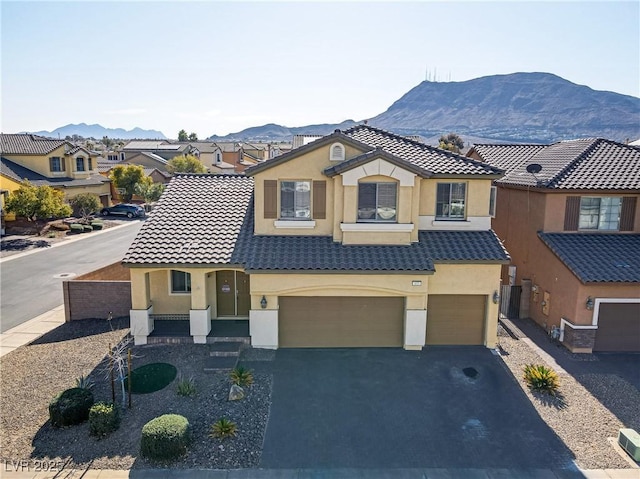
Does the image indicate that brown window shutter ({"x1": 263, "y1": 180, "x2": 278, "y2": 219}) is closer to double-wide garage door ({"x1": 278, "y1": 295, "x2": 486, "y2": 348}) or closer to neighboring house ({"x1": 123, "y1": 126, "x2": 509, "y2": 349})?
neighboring house ({"x1": 123, "y1": 126, "x2": 509, "y2": 349})

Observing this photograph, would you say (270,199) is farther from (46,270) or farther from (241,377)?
(46,270)

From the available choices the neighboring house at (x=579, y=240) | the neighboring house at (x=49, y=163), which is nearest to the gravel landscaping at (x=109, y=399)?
the neighboring house at (x=579, y=240)

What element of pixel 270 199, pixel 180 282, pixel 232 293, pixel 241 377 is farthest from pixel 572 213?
pixel 180 282

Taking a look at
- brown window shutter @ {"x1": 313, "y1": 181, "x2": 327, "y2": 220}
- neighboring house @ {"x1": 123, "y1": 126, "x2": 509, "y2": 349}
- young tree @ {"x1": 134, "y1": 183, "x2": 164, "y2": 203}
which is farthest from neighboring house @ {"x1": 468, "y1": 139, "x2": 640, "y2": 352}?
young tree @ {"x1": 134, "y1": 183, "x2": 164, "y2": 203}

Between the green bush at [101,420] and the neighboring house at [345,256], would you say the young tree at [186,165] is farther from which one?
the green bush at [101,420]

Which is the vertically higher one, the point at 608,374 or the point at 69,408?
the point at 69,408

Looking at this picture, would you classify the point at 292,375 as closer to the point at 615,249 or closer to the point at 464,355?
the point at 464,355
